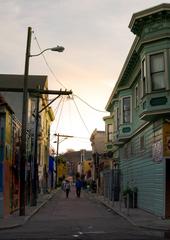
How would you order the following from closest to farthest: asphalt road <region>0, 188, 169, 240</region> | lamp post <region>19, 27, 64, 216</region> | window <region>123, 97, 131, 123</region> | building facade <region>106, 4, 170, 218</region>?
1. asphalt road <region>0, 188, 169, 240</region>
2. building facade <region>106, 4, 170, 218</region>
3. lamp post <region>19, 27, 64, 216</region>
4. window <region>123, 97, 131, 123</region>

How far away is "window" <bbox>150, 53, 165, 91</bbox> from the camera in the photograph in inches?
970

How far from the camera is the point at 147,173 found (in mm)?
28125

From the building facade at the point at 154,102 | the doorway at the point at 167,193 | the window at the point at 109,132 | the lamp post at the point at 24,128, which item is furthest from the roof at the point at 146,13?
the window at the point at 109,132

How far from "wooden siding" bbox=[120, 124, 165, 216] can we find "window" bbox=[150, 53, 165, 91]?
2.10m

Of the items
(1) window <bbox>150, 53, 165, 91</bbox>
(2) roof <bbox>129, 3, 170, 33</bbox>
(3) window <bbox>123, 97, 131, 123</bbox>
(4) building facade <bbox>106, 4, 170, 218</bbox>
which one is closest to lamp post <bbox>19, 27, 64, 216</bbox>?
(2) roof <bbox>129, 3, 170, 33</bbox>

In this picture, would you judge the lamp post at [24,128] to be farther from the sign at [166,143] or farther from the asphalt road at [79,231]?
the sign at [166,143]

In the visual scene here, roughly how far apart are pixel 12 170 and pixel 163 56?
9677 millimetres

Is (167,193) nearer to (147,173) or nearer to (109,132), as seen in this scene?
Result: (147,173)

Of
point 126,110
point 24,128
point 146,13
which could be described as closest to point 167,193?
point 24,128

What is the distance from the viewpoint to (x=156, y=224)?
20.8m

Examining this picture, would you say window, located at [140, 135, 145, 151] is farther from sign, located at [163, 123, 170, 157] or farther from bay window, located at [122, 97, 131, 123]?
sign, located at [163, 123, 170, 157]

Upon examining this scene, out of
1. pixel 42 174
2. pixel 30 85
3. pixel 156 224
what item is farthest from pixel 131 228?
pixel 42 174

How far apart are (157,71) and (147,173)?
605 cm

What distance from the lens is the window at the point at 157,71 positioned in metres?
24.6
